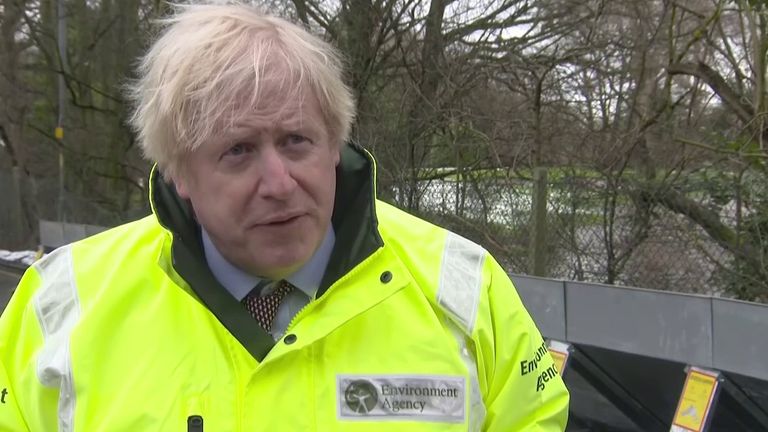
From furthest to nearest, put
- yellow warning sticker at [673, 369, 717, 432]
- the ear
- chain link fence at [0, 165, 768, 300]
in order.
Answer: chain link fence at [0, 165, 768, 300] < yellow warning sticker at [673, 369, 717, 432] < the ear

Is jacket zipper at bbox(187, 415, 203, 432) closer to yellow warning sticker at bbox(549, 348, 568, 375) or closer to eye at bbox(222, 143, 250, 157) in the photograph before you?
eye at bbox(222, 143, 250, 157)

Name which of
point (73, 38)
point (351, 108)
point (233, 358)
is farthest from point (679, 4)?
point (73, 38)

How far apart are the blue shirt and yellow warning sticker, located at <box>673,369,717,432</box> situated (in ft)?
7.50

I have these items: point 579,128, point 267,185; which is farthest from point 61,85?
point 267,185

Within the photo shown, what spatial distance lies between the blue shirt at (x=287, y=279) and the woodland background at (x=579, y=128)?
46.2 inches

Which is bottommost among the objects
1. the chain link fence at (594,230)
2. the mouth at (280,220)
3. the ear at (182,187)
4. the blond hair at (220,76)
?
the chain link fence at (594,230)

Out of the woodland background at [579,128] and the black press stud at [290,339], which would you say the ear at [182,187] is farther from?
the woodland background at [579,128]

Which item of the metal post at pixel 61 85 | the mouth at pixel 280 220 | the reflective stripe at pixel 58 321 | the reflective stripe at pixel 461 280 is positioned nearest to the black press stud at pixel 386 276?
the reflective stripe at pixel 461 280

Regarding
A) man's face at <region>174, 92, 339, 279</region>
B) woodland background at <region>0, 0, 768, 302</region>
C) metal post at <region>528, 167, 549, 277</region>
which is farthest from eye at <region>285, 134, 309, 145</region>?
metal post at <region>528, 167, 549, 277</region>

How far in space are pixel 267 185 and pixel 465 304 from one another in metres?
0.44

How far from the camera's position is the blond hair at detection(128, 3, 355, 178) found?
4.68 feet

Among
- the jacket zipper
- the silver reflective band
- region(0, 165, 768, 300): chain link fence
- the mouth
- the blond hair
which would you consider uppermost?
the blond hair

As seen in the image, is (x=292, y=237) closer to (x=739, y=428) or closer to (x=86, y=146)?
(x=739, y=428)

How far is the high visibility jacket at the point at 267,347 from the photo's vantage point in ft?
4.75
